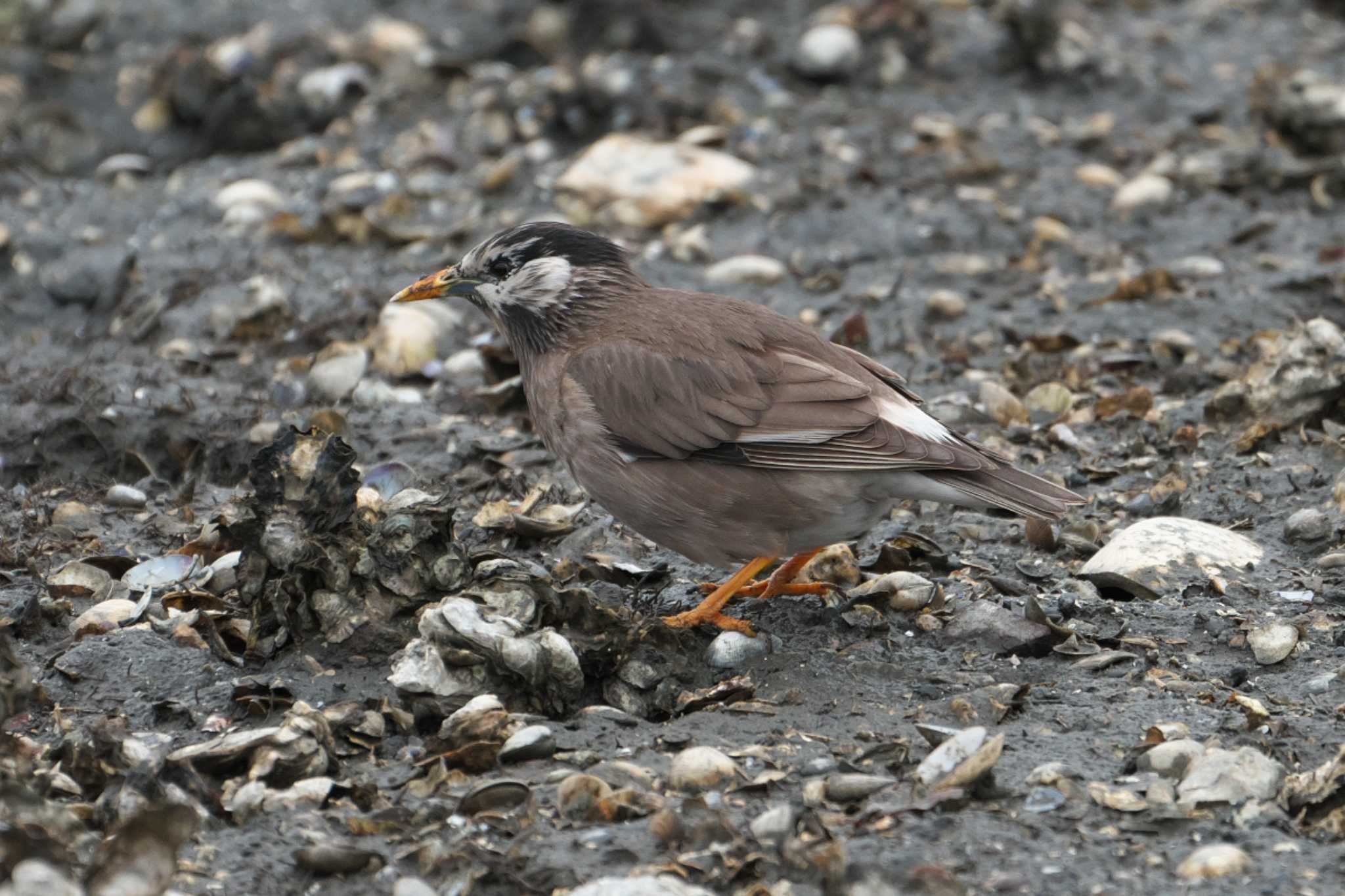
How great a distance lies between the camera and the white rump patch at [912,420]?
16.8 feet

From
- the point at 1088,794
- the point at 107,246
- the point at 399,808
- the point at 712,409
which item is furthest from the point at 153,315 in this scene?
the point at 1088,794

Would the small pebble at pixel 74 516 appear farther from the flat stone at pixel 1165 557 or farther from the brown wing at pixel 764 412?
the flat stone at pixel 1165 557

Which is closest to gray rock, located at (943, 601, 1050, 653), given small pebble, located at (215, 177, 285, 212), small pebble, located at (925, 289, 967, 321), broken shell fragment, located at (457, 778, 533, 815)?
broken shell fragment, located at (457, 778, 533, 815)

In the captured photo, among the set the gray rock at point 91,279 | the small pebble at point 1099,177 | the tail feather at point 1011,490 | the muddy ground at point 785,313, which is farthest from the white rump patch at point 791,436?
the small pebble at point 1099,177

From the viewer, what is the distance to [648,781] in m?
4.10

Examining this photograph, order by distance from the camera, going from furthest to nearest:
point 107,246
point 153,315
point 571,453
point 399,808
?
point 107,246 < point 153,315 < point 571,453 < point 399,808

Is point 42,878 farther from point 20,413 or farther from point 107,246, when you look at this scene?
point 107,246

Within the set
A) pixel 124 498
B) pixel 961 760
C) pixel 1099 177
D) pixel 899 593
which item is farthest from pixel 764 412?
pixel 1099 177

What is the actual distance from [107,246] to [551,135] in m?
2.76

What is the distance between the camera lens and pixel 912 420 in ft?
17.1

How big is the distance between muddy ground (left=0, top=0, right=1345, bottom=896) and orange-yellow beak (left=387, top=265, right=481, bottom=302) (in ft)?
2.20

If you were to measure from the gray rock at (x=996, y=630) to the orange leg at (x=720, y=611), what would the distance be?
0.66 meters

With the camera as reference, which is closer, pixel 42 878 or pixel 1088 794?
pixel 42 878

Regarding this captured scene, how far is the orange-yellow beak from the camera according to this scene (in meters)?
6.09
